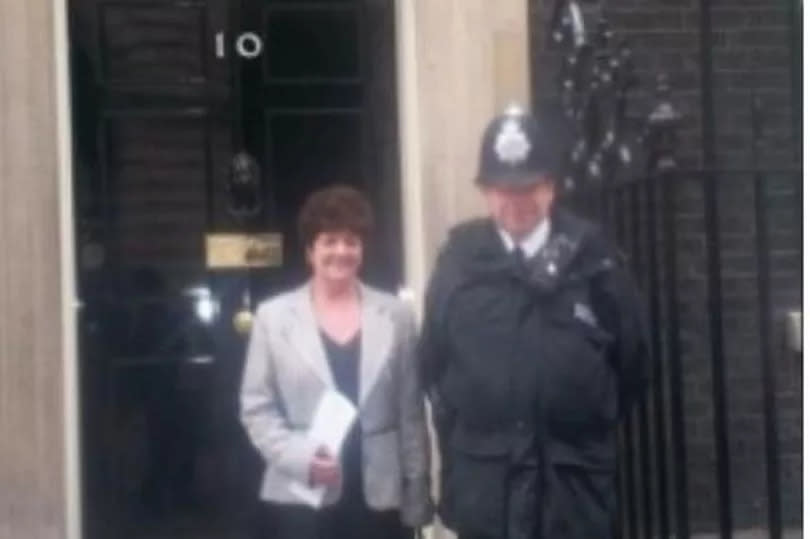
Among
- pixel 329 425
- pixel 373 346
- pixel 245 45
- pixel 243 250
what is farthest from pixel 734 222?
pixel 329 425

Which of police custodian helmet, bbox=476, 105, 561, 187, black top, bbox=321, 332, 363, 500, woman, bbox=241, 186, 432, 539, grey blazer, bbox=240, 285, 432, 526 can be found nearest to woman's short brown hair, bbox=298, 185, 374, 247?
woman, bbox=241, 186, 432, 539

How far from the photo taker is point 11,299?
6535mm

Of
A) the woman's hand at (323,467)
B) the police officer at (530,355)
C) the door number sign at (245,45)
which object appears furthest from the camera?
the door number sign at (245,45)

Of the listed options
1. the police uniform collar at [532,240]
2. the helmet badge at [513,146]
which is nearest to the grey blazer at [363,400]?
the police uniform collar at [532,240]

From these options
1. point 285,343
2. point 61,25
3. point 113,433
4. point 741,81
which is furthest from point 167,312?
point 741,81

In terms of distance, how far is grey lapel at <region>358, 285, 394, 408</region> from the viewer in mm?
5215

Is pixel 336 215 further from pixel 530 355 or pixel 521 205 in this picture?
pixel 530 355

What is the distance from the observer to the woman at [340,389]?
17.1 ft

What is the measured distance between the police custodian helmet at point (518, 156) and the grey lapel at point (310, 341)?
0.62m

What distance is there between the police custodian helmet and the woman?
0.46m

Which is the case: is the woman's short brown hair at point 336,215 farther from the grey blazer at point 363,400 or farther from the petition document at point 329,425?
the petition document at point 329,425

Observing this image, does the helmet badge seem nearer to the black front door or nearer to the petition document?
the petition document

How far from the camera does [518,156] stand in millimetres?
4910

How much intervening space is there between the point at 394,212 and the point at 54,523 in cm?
162
